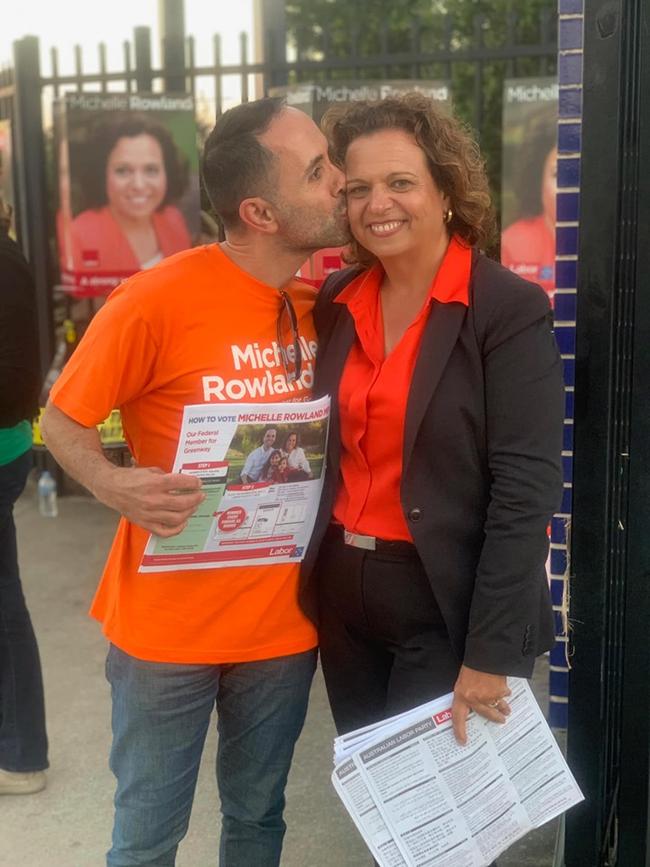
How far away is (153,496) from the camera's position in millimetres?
2031

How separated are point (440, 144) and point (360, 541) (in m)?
0.81

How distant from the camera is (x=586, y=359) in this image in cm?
215

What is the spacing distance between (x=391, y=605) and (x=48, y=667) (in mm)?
2685

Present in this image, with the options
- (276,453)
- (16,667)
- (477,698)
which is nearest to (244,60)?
(16,667)

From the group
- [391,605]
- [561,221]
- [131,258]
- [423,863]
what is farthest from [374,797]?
[131,258]

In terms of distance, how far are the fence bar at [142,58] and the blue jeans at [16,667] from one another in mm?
3767

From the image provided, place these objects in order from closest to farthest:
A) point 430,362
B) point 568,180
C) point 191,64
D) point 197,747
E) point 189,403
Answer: point 430,362 → point 189,403 → point 197,747 → point 568,180 → point 191,64

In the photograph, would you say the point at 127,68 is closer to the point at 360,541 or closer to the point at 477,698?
the point at 360,541

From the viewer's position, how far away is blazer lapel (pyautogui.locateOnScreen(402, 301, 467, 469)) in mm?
2012

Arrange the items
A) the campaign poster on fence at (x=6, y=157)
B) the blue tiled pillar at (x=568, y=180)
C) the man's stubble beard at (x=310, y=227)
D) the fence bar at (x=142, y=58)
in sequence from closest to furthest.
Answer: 1. the man's stubble beard at (x=310, y=227)
2. the blue tiled pillar at (x=568, y=180)
3. the fence bar at (x=142, y=58)
4. the campaign poster on fence at (x=6, y=157)

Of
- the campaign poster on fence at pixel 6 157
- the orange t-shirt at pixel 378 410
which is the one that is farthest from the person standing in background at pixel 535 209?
the orange t-shirt at pixel 378 410

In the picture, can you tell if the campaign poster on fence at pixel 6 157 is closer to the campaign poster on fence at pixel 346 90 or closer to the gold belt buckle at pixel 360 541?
the campaign poster on fence at pixel 346 90

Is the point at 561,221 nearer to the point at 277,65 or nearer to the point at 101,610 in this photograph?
the point at 101,610

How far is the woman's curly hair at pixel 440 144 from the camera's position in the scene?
213 centimetres
